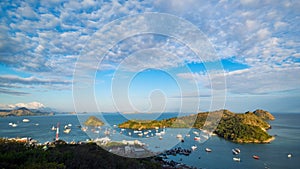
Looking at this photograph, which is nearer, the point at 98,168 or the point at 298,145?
the point at 98,168

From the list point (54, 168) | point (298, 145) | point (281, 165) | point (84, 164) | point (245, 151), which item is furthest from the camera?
point (298, 145)

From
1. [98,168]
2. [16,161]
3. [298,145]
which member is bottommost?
[298,145]

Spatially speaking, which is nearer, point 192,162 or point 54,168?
point 54,168

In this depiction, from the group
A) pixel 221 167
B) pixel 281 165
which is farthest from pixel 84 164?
pixel 281 165

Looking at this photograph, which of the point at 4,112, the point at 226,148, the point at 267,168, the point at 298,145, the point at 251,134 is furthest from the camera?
the point at 4,112

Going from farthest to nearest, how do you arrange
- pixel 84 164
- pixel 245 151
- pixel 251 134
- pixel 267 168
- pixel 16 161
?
pixel 251 134 < pixel 245 151 < pixel 267 168 < pixel 84 164 < pixel 16 161

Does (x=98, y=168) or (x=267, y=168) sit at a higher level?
(x=98, y=168)

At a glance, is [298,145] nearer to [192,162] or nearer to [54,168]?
[192,162]

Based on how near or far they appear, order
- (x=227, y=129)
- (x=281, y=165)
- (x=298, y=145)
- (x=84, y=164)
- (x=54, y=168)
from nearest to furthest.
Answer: (x=54, y=168)
(x=84, y=164)
(x=281, y=165)
(x=298, y=145)
(x=227, y=129)

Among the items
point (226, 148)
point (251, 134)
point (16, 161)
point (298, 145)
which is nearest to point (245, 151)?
point (226, 148)
